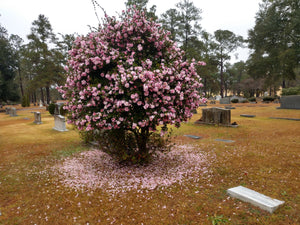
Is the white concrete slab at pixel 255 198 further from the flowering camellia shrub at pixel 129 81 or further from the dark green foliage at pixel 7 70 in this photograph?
the dark green foliage at pixel 7 70

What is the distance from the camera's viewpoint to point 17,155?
27.9ft

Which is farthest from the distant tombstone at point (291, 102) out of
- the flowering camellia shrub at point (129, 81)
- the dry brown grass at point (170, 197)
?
the flowering camellia shrub at point (129, 81)

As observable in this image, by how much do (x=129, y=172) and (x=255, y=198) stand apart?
3562mm

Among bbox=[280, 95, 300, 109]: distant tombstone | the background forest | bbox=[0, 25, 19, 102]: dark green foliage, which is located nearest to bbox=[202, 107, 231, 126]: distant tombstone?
the background forest

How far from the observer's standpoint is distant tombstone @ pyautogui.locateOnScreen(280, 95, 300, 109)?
20.6 metres

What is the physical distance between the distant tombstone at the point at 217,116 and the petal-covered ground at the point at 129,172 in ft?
22.9

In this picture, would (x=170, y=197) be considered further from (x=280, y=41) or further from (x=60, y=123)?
(x=280, y=41)

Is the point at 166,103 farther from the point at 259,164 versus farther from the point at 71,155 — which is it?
the point at 71,155

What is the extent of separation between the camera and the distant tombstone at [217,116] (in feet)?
45.0

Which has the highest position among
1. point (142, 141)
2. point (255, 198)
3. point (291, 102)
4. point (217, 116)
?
point (291, 102)

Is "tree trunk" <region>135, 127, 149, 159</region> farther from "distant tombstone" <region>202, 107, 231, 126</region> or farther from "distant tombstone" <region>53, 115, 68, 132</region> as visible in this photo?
"distant tombstone" <region>53, 115, 68, 132</region>

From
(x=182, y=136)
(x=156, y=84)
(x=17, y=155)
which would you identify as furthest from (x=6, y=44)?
(x=156, y=84)

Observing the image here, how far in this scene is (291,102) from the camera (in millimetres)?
21188

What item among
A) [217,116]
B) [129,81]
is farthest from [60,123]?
[217,116]
